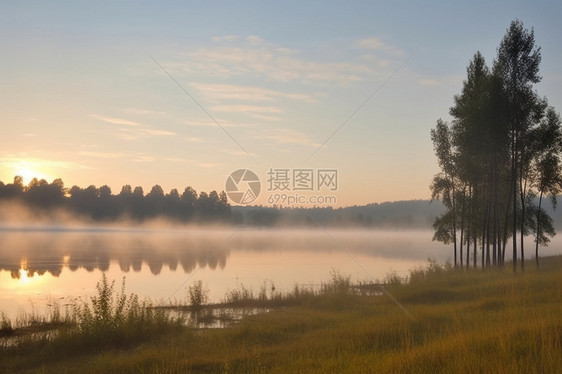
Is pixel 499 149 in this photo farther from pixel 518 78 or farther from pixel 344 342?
pixel 344 342

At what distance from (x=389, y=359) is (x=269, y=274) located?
111 ft

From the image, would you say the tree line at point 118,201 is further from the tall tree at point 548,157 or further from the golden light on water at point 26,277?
the tall tree at point 548,157

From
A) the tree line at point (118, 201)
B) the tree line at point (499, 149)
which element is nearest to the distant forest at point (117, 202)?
the tree line at point (118, 201)

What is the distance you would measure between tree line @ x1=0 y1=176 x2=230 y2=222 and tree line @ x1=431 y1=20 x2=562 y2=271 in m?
147

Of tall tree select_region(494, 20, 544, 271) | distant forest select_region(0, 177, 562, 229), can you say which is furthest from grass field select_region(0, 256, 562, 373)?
distant forest select_region(0, 177, 562, 229)

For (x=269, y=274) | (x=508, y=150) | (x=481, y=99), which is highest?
(x=481, y=99)

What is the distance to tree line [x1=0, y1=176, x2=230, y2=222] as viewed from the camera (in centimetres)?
16225

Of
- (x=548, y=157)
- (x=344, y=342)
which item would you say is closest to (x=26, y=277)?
(x=344, y=342)

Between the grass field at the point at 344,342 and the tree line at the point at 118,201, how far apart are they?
16301cm

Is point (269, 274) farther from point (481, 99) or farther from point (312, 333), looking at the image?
point (312, 333)

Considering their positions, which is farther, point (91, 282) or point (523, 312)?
point (91, 282)

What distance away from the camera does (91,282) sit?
119 ft

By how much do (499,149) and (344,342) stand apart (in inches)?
1158

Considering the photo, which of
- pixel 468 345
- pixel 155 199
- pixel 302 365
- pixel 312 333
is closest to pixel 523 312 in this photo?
pixel 468 345
